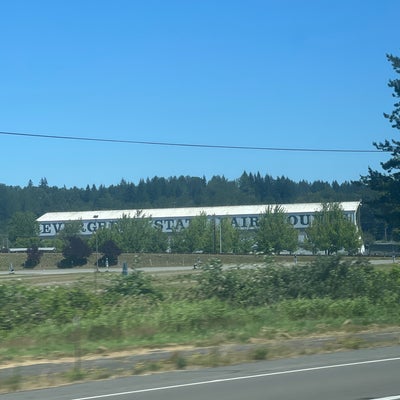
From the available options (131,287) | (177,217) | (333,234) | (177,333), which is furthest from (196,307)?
(177,217)

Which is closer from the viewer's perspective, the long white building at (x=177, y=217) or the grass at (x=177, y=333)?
the grass at (x=177, y=333)

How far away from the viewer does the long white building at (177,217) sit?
6016 cm

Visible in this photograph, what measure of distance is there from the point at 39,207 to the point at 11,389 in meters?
110

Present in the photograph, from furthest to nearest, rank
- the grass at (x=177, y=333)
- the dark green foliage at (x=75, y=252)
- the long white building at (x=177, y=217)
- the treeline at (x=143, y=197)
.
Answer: the treeline at (x=143, y=197)
the long white building at (x=177, y=217)
the dark green foliage at (x=75, y=252)
the grass at (x=177, y=333)

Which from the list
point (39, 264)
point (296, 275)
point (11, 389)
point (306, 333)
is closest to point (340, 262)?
point (296, 275)

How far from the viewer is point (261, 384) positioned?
36.4ft

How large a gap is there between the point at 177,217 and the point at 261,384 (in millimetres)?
63810

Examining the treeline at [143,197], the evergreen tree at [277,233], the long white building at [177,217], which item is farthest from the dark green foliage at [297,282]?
the treeline at [143,197]

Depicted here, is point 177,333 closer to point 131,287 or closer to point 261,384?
point 131,287

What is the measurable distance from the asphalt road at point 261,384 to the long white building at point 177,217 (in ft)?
137

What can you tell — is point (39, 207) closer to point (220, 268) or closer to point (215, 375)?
point (220, 268)

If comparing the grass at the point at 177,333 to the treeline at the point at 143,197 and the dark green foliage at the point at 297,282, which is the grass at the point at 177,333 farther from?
the treeline at the point at 143,197

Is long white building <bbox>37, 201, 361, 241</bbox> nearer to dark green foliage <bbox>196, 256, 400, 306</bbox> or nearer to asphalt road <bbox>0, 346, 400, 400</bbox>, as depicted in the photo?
dark green foliage <bbox>196, 256, 400, 306</bbox>

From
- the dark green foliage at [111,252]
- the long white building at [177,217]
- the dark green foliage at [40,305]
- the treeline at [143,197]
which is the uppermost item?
the treeline at [143,197]
